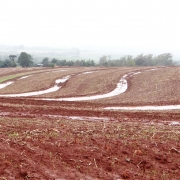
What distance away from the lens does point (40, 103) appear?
2416cm

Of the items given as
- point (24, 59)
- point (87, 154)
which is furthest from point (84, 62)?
point (87, 154)

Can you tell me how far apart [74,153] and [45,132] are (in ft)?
9.53

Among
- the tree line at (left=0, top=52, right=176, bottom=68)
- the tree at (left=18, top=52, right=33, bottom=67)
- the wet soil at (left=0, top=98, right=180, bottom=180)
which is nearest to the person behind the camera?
the wet soil at (left=0, top=98, right=180, bottom=180)

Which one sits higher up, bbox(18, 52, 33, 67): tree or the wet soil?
bbox(18, 52, 33, 67): tree

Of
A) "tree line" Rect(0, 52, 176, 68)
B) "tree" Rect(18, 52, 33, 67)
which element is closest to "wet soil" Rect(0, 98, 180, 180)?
"tree line" Rect(0, 52, 176, 68)

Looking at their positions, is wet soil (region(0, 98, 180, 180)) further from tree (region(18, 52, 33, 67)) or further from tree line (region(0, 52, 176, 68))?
tree (region(18, 52, 33, 67))

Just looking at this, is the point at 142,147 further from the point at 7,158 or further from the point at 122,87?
the point at 122,87

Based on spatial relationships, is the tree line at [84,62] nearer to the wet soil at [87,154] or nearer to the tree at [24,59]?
the tree at [24,59]

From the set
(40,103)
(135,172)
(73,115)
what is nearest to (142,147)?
(135,172)

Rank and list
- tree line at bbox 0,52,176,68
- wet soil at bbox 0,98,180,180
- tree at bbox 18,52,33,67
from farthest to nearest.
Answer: tree line at bbox 0,52,176,68 < tree at bbox 18,52,33,67 < wet soil at bbox 0,98,180,180

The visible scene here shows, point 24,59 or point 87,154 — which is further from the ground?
point 24,59

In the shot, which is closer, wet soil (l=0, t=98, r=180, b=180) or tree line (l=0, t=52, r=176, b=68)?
wet soil (l=0, t=98, r=180, b=180)

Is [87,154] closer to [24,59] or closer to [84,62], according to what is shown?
[24,59]

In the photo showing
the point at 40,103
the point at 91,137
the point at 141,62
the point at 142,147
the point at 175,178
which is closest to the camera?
the point at 175,178
